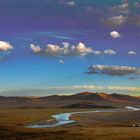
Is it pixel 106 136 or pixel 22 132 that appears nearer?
pixel 106 136

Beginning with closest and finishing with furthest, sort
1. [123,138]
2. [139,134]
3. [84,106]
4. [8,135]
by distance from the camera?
[123,138]
[139,134]
[8,135]
[84,106]

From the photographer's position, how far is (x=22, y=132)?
58.2 metres

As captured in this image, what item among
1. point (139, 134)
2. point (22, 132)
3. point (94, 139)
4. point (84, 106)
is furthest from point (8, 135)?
point (84, 106)

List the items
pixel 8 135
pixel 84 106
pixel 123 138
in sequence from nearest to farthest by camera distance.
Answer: pixel 123 138 < pixel 8 135 < pixel 84 106

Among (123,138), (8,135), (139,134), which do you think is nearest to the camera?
(123,138)

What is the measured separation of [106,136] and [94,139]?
83.4 inches

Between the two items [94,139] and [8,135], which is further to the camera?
[8,135]

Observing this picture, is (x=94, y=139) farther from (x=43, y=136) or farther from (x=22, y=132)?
(x=22, y=132)

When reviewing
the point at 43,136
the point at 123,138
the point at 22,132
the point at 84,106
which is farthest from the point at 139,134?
the point at 84,106

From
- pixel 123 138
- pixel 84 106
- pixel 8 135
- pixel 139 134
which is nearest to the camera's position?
pixel 123 138

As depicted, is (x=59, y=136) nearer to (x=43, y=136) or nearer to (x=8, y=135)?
(x=43, y=136)

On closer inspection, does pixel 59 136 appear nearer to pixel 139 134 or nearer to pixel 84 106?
pixel 139 134

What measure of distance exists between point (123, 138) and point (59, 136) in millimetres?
8815

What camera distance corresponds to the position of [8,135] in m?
55.4
